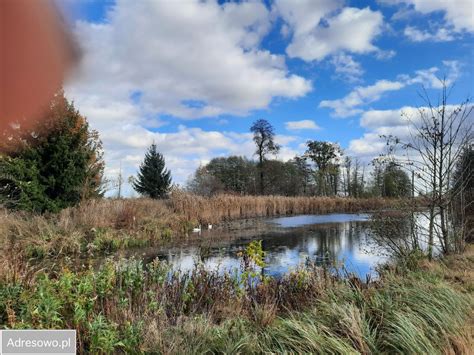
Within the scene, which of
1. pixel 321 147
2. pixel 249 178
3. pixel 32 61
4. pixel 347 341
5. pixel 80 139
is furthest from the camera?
pixel 321 147

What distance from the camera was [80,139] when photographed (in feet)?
46.1

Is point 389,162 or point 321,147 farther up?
point 321,147

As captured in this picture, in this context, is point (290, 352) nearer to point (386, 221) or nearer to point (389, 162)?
point (386, 221)

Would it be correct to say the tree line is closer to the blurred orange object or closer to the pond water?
the pond water

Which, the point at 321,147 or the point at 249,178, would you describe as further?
the point at 321,147

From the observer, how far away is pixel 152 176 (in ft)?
95.2

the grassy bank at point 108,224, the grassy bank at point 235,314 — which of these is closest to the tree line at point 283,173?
the grassy bank at point 108,224

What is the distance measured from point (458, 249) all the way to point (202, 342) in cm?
619

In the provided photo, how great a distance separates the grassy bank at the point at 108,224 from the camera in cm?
946

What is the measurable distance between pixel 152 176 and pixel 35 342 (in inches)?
1072

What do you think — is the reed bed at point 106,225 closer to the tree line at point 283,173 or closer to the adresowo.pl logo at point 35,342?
the adresowo.pl logo at point 35,342

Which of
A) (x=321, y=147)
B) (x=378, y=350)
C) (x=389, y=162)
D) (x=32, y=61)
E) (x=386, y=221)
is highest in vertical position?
(x=321, y=147)

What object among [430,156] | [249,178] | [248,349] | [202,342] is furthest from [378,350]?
[249,178]

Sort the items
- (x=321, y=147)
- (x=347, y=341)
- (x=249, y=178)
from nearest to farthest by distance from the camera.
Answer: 1. (x=347, y=341)
2. (x=249, y=178)
3. (x=321, y=147)
